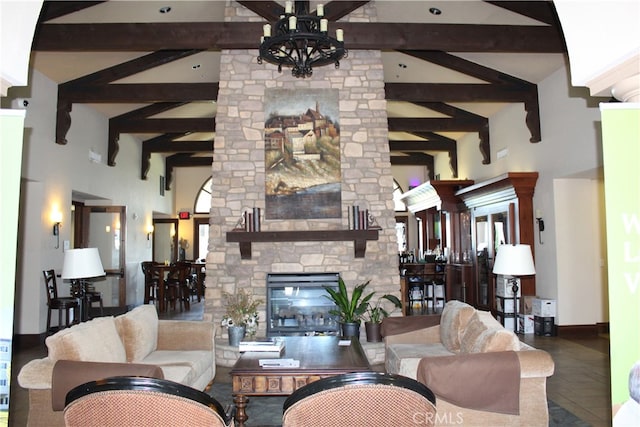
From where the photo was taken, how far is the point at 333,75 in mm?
6859

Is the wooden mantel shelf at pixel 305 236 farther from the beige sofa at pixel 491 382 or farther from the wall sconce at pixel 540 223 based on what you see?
the wall sconce at pixel 540 223

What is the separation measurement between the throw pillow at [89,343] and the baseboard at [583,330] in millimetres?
6083

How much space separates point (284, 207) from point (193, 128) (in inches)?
193

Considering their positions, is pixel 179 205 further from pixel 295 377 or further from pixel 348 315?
pixel 295 377

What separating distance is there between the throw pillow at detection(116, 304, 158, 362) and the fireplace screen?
2275mm

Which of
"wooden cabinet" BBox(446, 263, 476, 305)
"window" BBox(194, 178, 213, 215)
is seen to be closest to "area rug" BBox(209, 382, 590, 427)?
"wooden cabinet" BBox(446, 263, 476, 305)

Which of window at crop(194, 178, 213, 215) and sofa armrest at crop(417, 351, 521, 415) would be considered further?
window at crop(194, 178, 213, 215)

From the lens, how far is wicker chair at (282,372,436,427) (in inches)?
79.4

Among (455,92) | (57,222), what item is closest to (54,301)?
(57,222)

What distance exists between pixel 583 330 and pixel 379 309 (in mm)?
3359

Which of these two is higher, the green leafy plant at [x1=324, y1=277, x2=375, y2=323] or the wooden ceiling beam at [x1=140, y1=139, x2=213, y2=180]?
the wooden ceiling beam at [x1=140, y1=139, x2=213, y2=180]

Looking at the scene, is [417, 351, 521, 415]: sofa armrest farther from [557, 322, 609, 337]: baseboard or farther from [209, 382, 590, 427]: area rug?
[557, 322, 609, 337]: baseboard

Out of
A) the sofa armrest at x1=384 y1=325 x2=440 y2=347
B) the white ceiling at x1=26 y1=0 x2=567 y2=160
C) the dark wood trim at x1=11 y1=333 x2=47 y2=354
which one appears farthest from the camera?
the dark wood trim at x1=11 y1=333 x2=47 y2=354

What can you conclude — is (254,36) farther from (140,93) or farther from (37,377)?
(37,377)
